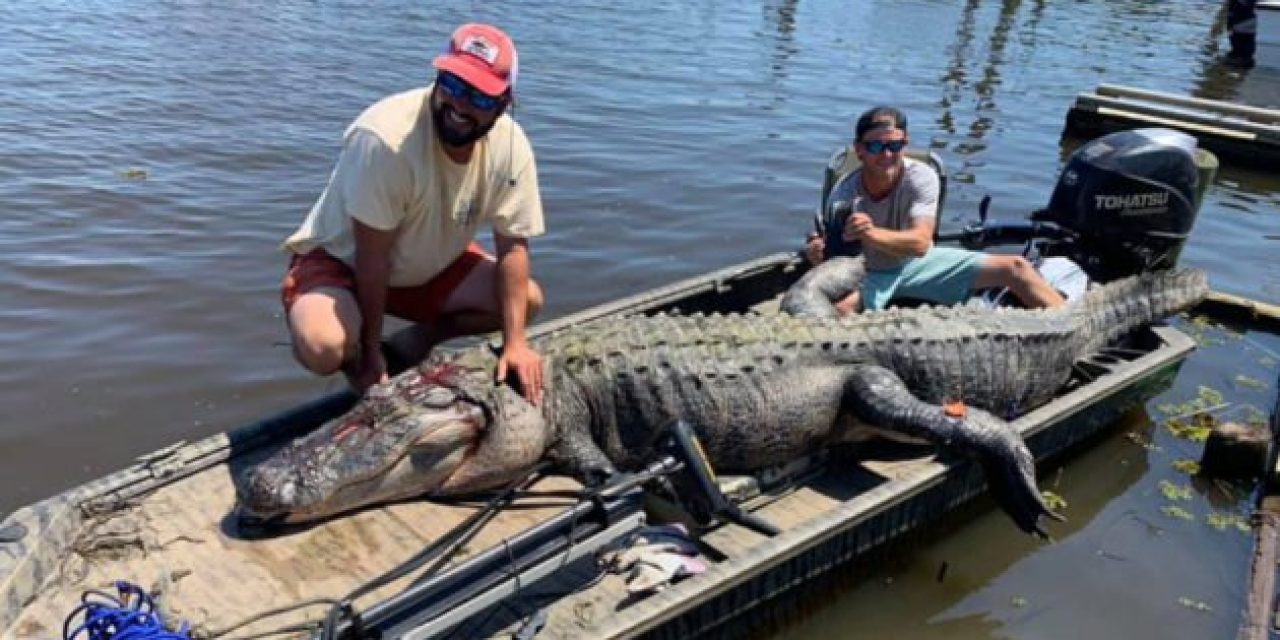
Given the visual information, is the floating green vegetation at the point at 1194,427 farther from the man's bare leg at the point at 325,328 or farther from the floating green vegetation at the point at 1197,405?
the man's bare leg at the point at 325,328

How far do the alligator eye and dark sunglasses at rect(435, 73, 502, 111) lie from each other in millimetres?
1156

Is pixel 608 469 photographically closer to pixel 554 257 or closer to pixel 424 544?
pixel 424 544

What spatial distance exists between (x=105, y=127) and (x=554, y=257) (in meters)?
5.26

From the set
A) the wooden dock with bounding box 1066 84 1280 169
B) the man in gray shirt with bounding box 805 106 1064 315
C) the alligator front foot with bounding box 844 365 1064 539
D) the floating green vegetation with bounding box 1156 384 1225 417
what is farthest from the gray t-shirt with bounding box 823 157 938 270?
the wooden dock with bounding box 1066 84 1280 169

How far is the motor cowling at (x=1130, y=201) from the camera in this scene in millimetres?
6102

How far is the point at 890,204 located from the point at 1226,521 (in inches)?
93.4

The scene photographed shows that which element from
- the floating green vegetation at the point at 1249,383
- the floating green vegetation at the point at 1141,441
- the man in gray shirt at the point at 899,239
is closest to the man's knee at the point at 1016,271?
the man in gray shirt at the point at 899,239

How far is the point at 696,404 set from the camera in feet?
15.0

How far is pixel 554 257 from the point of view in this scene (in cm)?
816

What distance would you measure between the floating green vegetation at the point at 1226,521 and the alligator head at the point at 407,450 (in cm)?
342

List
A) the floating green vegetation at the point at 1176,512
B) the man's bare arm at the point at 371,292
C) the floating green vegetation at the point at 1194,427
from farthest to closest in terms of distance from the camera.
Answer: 1. the floating green vegetation at the point at 1194,427
2. the floating green vegetation at the point at 1176,512
3. the man's bare arm at the point at 371,292

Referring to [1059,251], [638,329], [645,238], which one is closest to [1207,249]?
[1059,251]

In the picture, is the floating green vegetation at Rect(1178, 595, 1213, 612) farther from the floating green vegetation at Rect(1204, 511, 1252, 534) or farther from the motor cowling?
the motor cowling

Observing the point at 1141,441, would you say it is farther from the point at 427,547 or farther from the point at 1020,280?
the point at 427,547
